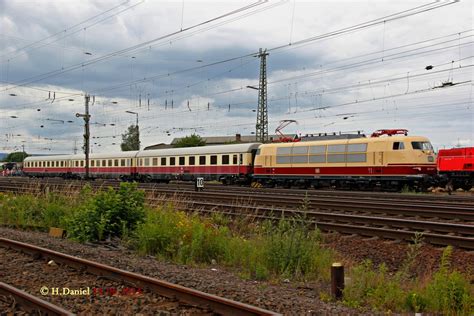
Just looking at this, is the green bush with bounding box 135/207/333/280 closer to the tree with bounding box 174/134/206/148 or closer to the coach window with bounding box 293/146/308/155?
the coach window with bounding box 293/146/308/155

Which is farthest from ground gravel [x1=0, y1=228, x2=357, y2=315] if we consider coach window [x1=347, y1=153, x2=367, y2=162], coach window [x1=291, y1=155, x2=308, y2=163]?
coach window [x1=291, y1=155, x2=308, y2=163]

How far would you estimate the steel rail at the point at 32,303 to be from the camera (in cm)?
504

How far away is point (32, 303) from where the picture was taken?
17.9 feet

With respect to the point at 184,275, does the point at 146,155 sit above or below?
above

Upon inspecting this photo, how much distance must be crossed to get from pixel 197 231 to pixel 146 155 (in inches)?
1435

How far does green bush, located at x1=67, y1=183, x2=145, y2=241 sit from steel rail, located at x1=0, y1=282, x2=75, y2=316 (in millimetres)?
4738

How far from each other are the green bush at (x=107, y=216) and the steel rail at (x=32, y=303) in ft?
15.5

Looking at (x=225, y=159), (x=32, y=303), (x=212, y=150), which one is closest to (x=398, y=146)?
(x=225, y=159)

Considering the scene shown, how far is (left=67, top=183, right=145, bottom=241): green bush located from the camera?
10.9m

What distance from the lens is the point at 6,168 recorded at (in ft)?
304

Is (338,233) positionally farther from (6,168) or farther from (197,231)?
(6,168)

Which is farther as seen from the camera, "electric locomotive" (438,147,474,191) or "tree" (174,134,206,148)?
"tree" (174,134,206,148)

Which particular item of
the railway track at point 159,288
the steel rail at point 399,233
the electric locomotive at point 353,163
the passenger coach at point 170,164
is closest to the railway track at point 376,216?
the steel rail at point 399,233

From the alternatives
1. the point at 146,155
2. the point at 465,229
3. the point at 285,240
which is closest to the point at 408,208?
the point at 465,229
